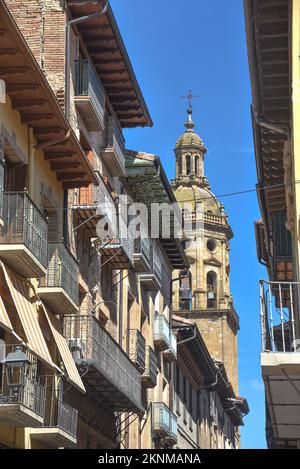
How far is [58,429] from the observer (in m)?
19.3

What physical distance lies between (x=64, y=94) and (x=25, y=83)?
404 cm

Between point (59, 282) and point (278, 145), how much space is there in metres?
5.58

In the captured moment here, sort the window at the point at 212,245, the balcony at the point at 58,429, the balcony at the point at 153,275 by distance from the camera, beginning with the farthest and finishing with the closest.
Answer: the window at the point at 212,245 → the balcony at the point at 153,275 → the balcony at the point at 58,429

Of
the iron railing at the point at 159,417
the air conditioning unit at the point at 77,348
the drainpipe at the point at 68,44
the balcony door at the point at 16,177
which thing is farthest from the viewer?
the iron railing at the point at 159,417

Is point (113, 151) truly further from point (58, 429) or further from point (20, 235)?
point (20, 235)

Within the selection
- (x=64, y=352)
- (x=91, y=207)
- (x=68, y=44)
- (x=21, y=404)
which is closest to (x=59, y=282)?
(x=64, y=352)

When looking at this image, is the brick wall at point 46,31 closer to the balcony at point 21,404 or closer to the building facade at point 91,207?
the building facade at point 91,207

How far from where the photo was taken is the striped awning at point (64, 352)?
2034cm

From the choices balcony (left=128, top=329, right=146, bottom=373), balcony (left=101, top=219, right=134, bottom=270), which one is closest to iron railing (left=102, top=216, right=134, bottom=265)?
balcony (left=101, top=219, right=134, bottom=270)

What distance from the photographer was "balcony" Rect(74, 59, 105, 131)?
24156mm

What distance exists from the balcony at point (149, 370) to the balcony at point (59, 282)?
34.3 feet

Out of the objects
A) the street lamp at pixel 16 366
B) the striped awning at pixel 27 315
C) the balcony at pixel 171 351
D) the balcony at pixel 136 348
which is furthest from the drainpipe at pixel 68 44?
the balcony at pixel 171 351

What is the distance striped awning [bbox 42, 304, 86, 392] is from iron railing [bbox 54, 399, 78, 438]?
45 centimetres
